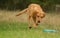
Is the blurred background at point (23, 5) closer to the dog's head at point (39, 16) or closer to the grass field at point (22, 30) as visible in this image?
the grass field at point (22, 30)

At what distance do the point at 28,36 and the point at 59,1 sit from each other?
39.2 feet

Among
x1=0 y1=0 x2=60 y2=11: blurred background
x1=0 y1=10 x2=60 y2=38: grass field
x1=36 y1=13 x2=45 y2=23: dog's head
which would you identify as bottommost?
x1=0 y1=0 x2=60 y2=11: blurred background

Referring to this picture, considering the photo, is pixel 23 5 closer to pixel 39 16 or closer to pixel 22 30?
pixel 39 16

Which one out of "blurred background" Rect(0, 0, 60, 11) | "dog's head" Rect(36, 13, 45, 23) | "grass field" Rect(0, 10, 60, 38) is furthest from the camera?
"blurred background" Rect(0, 0, 60, 11)

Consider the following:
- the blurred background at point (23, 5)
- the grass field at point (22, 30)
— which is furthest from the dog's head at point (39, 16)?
the blurred background at point (23, 5)

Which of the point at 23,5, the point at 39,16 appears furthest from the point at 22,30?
the point at 23,5

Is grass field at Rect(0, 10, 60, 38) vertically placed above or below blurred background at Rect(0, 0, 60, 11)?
above

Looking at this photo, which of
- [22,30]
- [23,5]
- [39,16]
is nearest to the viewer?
[22,30]

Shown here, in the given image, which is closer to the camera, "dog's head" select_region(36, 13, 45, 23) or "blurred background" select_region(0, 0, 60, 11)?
"dog's head" select_region(36, 13, 45, 23)

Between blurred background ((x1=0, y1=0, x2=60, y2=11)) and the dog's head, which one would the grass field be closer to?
the dog's head

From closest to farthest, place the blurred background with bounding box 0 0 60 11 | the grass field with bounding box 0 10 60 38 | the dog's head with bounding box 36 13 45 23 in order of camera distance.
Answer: the grass field with bounding box 0 10 60 38 → the dog's head with bounding box 36 13 45 23 → the blurred background with bounding box 0 0 60 11

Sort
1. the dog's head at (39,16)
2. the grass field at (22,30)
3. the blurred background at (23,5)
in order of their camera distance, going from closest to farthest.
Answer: the grass field at (22,30) → the dog's head at (39,16) → the blurred background at (23,5)

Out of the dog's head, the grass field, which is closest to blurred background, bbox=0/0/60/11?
the grass field

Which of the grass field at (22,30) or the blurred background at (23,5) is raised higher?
the grass field at (22,30)
